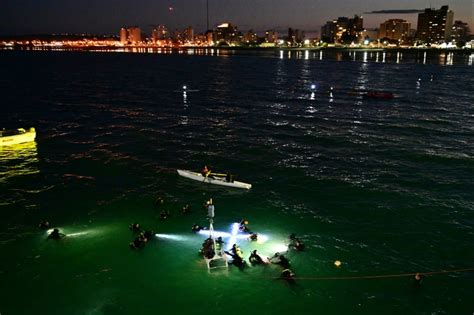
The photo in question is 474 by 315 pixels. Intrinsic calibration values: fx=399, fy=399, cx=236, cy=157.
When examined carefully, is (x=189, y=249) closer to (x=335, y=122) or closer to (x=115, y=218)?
(x=115, y=218)

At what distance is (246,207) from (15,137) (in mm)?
41088

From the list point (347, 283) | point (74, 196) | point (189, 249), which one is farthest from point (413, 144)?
point (74, 196)

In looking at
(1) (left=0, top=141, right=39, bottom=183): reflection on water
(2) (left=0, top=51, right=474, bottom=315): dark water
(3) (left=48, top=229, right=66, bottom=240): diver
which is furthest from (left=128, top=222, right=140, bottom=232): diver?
(1) (left=0, top=141, right=39, bottom=183): reflection on water

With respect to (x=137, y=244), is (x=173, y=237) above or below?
Result: below

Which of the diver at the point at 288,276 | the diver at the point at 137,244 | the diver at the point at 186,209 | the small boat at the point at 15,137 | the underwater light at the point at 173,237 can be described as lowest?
the diver at the point at 288,276

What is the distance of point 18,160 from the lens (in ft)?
179

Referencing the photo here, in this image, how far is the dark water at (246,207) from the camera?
27075 mm

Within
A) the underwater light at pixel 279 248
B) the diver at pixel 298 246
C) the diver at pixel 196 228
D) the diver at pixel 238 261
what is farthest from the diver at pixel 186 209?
the diver at pixel 298 246

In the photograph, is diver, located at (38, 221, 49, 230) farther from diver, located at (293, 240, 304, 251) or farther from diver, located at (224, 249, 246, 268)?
diver, located at (293, 240, 304, 251)

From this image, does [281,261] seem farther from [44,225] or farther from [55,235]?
[44,225]

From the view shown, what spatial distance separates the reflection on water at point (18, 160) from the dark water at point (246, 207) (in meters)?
0.37

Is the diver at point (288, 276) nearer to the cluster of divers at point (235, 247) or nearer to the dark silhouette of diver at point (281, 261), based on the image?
the cluster of divers at point (235, 247)

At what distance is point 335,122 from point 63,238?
57.3 meters

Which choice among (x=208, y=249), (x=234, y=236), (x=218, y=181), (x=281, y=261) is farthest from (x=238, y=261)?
(x=218, y=181)
